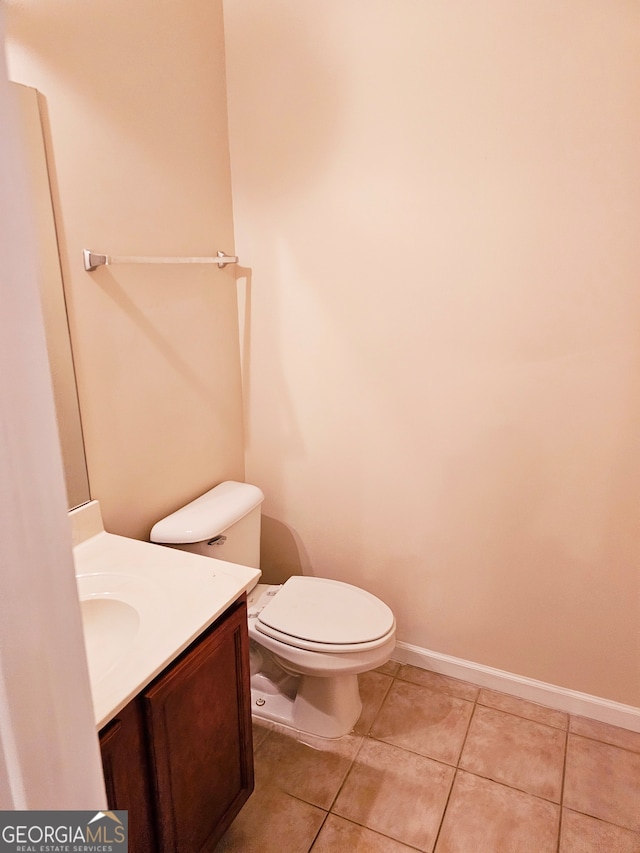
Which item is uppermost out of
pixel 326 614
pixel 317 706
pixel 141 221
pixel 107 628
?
pixel 141 221

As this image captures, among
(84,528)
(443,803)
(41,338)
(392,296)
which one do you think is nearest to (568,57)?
(392,296)

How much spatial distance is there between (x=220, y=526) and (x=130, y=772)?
0.80m

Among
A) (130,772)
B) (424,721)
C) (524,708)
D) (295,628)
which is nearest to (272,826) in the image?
(295,628)

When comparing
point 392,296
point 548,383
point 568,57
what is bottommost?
point 548,383

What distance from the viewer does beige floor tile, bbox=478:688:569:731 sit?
1.92 m

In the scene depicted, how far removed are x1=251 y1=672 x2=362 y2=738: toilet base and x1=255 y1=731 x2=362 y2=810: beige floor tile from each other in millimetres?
37

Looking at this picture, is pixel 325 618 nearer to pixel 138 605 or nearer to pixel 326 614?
pixel 326 614

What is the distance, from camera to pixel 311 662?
1.67 metres

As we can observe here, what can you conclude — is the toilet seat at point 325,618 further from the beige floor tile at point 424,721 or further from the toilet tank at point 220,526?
the beige floor tile at point 424,721

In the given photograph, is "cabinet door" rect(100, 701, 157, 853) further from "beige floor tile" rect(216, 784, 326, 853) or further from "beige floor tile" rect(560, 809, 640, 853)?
"beige floor tile" rect(560, 809, 640, 853)

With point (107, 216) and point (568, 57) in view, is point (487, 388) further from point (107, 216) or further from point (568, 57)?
point (107, 216)

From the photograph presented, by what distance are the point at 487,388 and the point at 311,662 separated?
1.05 metres

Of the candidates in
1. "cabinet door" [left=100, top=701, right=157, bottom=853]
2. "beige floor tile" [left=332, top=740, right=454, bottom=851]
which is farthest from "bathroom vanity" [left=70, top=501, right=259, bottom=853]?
"beige floor tile" [left=332, top=740, right=454, bottom=851]

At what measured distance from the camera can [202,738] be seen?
1219 mm
